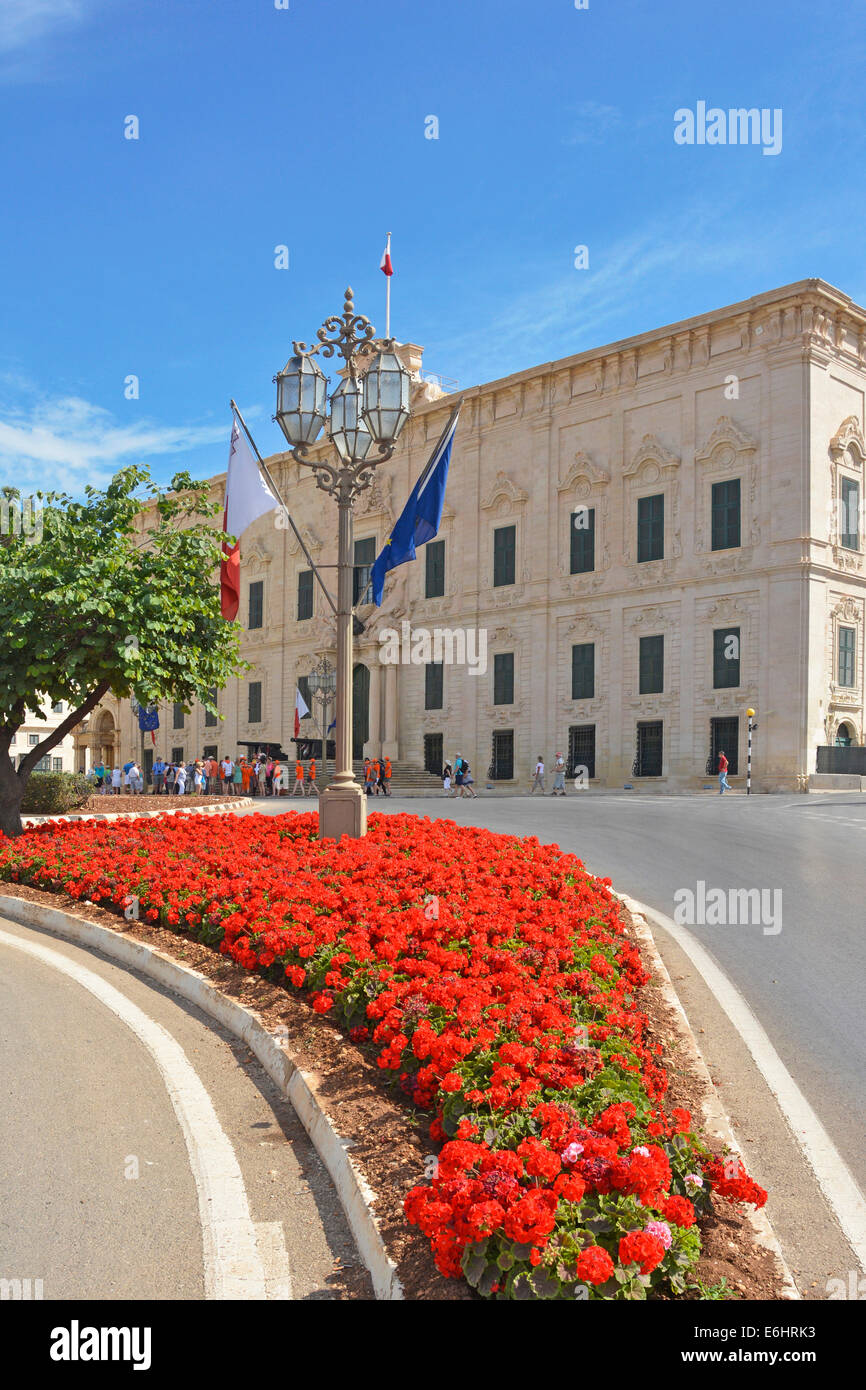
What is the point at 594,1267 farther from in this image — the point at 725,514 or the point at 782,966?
the point at 725,514

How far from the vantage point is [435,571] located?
47.5 m

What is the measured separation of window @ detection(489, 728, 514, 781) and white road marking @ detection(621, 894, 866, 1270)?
35100mm

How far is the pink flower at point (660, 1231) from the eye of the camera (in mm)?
3414

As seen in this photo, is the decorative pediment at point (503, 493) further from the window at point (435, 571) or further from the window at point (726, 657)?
the window at point (726, 657)

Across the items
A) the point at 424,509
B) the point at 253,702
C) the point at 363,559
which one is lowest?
the point at 253,702

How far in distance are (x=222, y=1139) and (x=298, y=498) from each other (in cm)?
5086

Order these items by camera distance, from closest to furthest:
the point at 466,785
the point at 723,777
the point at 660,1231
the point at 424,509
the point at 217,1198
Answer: the point at 660,1231 < the point at 217,1198 < the point at 424,509 < the point at 723,777 < the point at 466,785

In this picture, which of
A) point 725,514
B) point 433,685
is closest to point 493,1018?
point 725,514

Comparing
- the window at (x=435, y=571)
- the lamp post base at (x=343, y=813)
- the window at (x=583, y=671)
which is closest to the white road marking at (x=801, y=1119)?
the lamp post base at (x=343, y=813)

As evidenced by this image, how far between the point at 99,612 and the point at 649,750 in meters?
27.3

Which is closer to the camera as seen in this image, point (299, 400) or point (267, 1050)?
point (267, 1050)

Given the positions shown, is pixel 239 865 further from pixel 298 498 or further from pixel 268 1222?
pixel 298 498

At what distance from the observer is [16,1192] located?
Answer: 15.1ft
